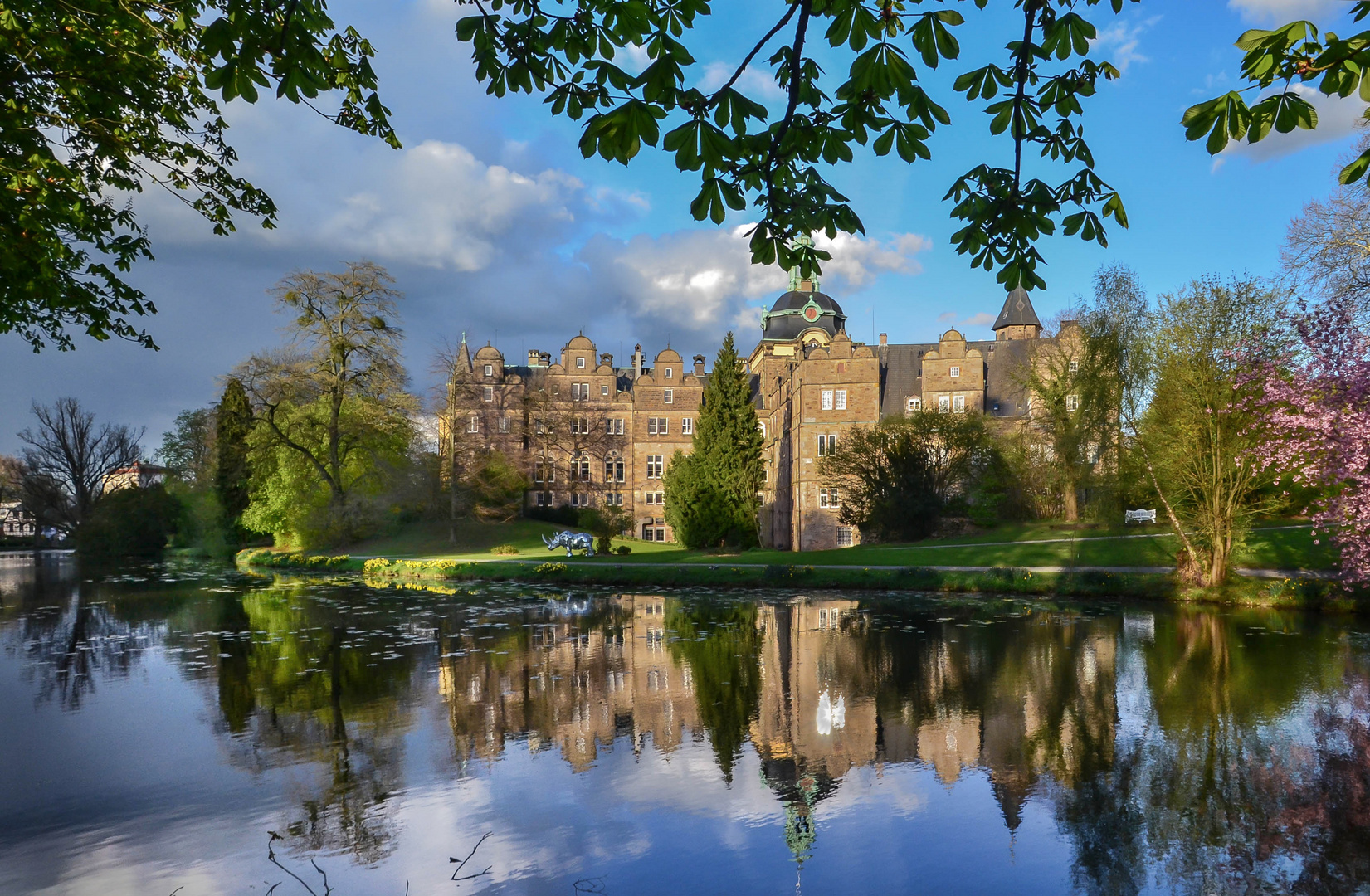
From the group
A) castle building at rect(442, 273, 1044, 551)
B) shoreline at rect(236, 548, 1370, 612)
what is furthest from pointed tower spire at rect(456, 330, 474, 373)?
shoreline at rect(236, 548, 1370, 612)

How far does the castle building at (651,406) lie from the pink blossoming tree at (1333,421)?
30693mm

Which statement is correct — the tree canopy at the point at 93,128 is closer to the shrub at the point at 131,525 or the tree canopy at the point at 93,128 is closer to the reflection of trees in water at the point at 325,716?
the reflection of trees in water at the point at 325,716

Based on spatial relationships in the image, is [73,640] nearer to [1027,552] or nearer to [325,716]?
[325,716]

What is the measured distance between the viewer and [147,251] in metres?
10.1

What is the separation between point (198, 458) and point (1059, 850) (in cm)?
5841

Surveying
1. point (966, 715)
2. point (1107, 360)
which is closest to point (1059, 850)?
point (966, 715)

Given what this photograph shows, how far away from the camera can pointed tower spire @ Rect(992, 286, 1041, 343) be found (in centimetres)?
6278

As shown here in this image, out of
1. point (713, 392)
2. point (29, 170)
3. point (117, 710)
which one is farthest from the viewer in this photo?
point (713, 392)

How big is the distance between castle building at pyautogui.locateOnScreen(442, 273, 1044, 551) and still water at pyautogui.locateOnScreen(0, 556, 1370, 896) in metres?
35.3

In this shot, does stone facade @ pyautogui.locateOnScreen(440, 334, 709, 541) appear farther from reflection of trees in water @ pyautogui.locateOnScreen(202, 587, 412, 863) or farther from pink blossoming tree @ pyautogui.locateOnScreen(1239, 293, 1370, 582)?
pink blossoming tree @ pyautogui.locateOnScreen(1239, 293, 1370, 582)

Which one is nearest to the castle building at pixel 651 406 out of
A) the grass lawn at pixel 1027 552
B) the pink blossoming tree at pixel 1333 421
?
the grass lawn at pixel 1027 552

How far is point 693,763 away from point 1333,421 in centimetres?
1490

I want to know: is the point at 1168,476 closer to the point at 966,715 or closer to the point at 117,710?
the point at 966,715

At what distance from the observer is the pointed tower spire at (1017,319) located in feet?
206
